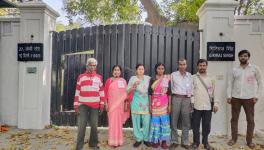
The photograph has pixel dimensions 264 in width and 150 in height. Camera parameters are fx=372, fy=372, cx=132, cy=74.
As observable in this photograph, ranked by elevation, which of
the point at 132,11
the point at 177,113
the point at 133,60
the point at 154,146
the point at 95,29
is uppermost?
the point at 132,11

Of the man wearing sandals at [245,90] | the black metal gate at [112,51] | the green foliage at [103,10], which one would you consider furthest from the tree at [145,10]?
the man wearing sandals at [245,90]

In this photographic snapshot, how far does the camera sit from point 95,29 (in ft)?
26.0

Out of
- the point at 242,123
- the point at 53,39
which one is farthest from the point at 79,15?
the point at 242,123

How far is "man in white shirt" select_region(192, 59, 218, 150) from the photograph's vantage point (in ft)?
20.8

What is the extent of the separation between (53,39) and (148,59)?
221 cm

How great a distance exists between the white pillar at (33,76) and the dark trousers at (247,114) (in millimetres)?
3916

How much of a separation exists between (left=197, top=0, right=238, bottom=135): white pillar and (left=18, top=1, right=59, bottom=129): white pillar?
3.40 metres

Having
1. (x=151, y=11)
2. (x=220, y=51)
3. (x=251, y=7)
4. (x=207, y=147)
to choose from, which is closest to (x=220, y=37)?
(x=220, y=51)

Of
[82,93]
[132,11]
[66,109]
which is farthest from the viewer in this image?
[132,11]

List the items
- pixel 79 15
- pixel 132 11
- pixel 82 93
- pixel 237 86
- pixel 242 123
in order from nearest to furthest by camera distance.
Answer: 1. pixel 82 93
2. pixel 237 86
3. pixel 242 123
4. pixel 132 11
5. pixel 79 15

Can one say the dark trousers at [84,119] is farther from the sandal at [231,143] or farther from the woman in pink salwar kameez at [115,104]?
the sandal at [231,143]

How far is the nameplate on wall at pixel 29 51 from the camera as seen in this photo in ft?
25.8

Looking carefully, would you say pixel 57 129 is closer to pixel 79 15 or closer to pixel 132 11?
pixel 132 11

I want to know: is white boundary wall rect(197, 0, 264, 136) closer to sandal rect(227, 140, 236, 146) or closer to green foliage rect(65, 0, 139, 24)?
sandal rect(227, 140, 236, 146)
